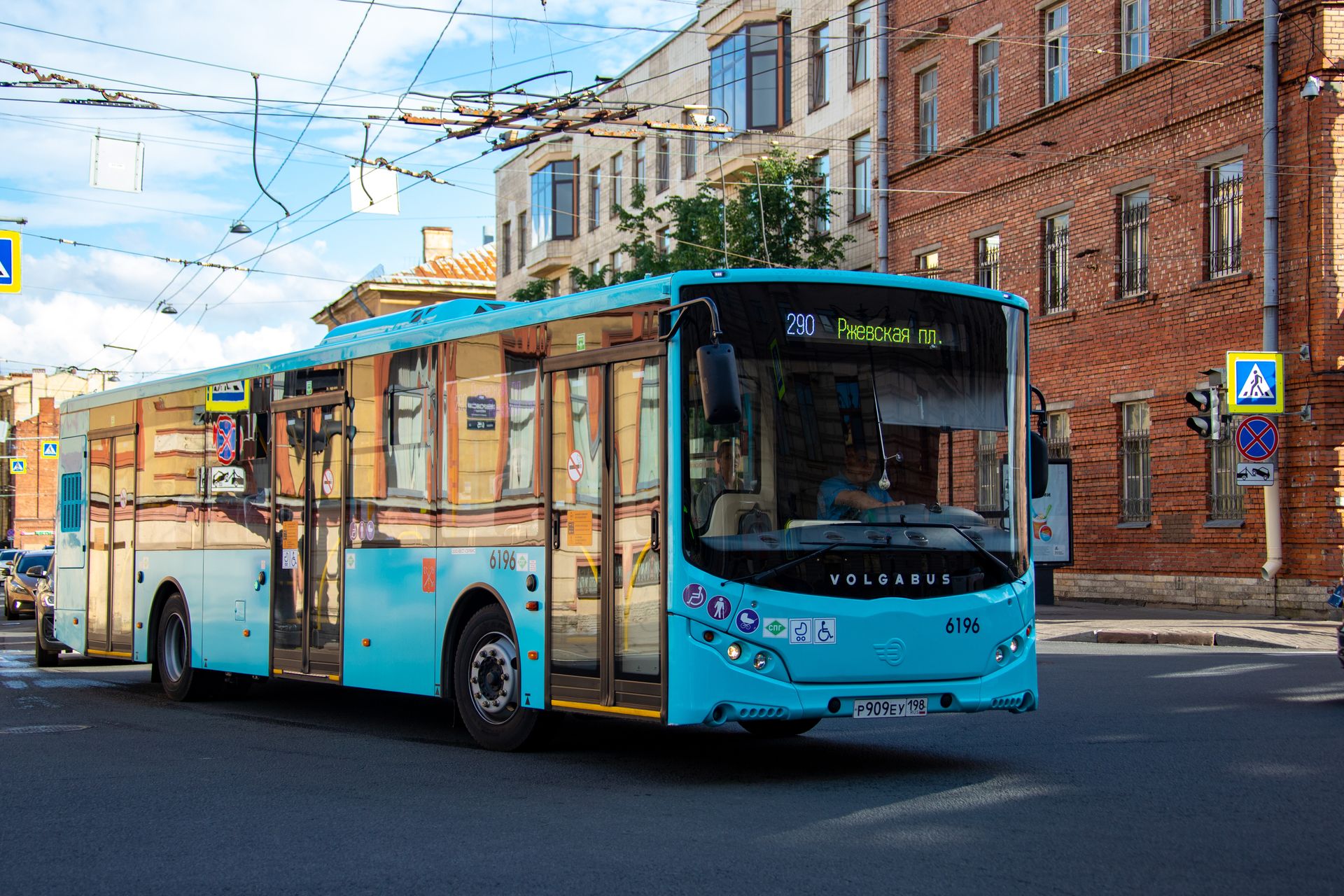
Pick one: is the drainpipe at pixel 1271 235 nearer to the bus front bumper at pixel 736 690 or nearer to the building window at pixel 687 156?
the bus front bumper at pixel 736 690

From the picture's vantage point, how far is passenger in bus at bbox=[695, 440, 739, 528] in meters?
8.91

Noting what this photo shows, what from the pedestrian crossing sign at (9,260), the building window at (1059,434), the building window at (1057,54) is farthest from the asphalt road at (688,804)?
the building window at (1057,54)

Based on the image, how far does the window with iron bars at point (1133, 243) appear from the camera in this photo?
27.9 meters

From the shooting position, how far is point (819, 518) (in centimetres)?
901

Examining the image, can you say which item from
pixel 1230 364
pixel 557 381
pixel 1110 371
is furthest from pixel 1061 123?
pixel 557 381

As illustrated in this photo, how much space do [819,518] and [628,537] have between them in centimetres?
111

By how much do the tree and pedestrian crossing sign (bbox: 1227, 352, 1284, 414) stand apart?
13.4 meters

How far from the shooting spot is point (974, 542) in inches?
374

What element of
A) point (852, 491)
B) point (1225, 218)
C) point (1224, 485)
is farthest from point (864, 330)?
point (1225, 218)

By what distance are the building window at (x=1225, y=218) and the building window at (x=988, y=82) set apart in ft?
21.8

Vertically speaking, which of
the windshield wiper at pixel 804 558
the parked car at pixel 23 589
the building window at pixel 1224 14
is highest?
the building window at pixel 1224 14

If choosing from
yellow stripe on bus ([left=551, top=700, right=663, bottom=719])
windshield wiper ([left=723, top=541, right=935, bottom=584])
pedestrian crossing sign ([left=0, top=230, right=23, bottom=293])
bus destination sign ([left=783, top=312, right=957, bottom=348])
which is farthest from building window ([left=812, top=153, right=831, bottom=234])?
windshield wiper ([left=723, top=541, right=935, bottom=584])

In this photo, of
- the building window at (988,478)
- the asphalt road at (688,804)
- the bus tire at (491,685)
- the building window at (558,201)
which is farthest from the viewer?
the building window at (558,201)

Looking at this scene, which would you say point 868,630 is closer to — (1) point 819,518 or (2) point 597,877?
(1) point 819,518
